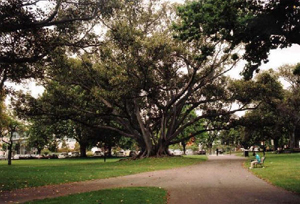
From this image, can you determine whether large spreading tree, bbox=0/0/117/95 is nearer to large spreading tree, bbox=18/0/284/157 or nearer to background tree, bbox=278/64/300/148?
large spreading tree, bbox=18/0/284/157

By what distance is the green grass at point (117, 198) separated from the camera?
8195mm

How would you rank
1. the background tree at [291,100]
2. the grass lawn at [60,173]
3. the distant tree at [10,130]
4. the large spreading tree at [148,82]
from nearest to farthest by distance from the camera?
the grass lawn at [60,173], the large spreading tree at [148,82], the distant tree at [10,130], the background tree at [291,100]

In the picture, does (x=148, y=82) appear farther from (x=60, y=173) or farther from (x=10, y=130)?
(x=10, y=130)

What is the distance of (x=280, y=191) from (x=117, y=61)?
18.4 metres

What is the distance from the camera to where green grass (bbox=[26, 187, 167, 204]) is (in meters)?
8.20

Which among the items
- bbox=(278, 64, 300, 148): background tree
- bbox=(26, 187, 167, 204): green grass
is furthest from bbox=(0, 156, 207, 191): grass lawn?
bbox=(278, 64, 300, 148): background tree

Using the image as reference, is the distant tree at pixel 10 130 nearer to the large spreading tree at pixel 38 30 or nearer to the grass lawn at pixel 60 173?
the grass lawn at pixel 60 173

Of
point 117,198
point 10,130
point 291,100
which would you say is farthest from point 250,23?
point 10,130

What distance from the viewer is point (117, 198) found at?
864 centimetres

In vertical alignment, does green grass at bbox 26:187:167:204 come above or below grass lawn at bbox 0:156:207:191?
above

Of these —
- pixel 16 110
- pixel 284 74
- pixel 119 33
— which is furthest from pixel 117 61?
pixel 284 74

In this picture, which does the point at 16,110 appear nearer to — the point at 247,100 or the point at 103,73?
the point at 103,73

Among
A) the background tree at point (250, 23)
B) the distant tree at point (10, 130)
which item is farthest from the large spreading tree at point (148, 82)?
the background tree at point (250, 23)

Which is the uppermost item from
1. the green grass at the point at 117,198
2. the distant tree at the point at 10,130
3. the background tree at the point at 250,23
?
the background tree at the point at 250,23
